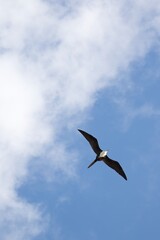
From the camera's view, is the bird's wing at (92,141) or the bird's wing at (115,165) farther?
the bird's wing at (115,165)

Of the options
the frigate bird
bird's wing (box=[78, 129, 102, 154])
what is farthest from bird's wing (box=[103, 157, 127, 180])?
bird's wing (box=[78, 129, 102, 154])

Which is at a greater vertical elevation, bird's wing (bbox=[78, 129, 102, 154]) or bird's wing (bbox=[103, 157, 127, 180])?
bird's wing (bbox=[78, 129, 102, 154])

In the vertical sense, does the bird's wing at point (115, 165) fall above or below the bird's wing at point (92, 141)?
below

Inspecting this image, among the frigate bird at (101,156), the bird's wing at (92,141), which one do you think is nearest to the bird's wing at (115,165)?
the frigate bird at (101,156)

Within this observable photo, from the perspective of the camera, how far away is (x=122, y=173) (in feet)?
211

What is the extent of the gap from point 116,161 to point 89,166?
3.64 meters

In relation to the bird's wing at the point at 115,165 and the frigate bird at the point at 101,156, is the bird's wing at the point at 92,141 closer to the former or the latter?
the frigate bird at the point at 101,156

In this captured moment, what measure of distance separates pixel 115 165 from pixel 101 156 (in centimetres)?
244

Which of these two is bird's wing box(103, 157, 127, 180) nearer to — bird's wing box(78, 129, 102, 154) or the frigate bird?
the frigate bird

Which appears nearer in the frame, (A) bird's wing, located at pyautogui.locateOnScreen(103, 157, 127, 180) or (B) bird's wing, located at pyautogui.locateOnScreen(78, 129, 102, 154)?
(B) bird's wing, located at pyautogui.locateOnScreen(78, 129, 102, 154)

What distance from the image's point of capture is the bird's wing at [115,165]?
63.7m

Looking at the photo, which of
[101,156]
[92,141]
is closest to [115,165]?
[101,156]

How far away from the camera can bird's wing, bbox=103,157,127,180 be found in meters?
63.7

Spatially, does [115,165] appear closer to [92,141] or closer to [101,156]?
[101,156]
